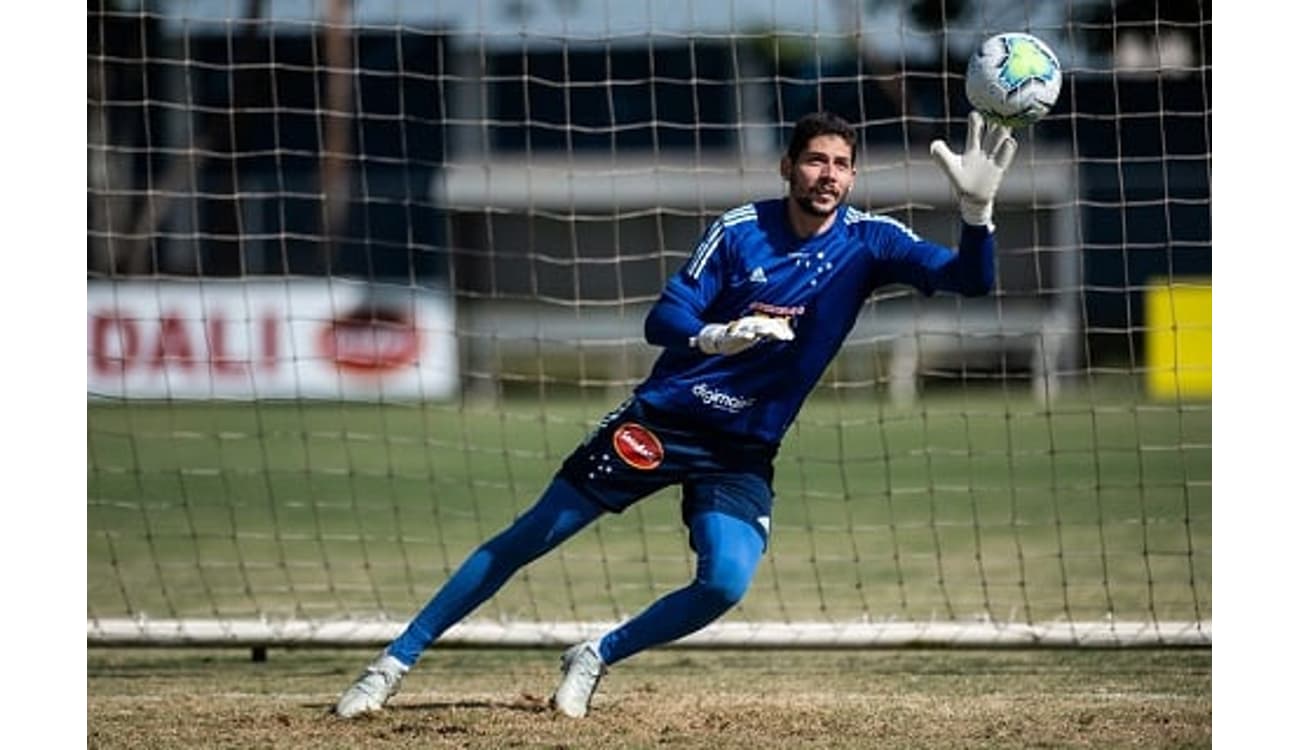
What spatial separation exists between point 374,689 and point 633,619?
797 millimetres

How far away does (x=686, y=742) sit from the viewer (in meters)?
6.61

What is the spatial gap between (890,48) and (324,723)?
6.44 meters

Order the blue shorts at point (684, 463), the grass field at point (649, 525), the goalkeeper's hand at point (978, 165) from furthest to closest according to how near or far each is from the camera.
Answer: the grass field at point (649, 525) < the blue shorts at point (684, 463) < the goalkeeper's hand at point (978, 165)

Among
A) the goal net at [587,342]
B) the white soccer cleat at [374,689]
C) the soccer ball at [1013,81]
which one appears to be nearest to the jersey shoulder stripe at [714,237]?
the soccer ball at [1013,81]

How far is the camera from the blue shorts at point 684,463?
6.95 meters

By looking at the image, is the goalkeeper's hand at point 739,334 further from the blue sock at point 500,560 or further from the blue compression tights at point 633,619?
the blue sock at point 500,560

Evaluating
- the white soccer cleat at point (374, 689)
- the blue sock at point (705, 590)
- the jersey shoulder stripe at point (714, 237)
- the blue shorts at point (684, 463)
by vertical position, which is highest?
the jersey shoulder stripe at point (714, 237)

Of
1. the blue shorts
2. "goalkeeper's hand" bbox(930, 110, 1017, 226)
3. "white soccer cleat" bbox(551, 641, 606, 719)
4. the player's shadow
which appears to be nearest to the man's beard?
"goalkeeper's hand" bbox(930, 110, 1017, 226)

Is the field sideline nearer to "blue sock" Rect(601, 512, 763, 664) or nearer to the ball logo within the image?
"blue sock" Rect(601, 512, 763, 664)

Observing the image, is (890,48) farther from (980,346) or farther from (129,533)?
(980,346)

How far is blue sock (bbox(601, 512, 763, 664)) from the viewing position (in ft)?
22.4

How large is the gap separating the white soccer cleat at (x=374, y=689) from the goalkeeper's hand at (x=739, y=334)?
4.56 ft

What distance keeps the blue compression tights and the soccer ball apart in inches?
55.1
